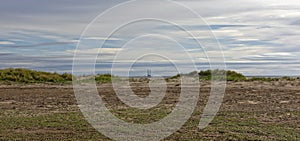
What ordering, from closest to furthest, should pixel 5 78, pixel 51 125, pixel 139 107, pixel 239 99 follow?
pixel 51 125 < pixel 139 107 < pixel 239 99 < pixel 5 78

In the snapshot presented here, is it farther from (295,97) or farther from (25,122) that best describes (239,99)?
(25,122)

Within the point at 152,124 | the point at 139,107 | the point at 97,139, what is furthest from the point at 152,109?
the point at 97,139

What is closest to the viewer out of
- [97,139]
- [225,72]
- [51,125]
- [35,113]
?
[97,139]

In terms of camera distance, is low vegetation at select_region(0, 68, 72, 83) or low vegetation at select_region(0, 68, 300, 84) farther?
low vegetation at select_region(0, 68, 72, 83)

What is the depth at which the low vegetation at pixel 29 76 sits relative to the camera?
3350 cm

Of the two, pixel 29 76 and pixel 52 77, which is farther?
pixel 52 77

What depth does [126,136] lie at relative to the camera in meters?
10.9

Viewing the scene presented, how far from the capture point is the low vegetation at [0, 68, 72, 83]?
33500 mm

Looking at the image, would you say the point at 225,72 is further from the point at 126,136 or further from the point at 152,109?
the point at 126,136

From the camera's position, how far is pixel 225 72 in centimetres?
3797

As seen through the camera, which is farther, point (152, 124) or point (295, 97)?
point (295, 97)

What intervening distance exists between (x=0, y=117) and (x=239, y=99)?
9.88 meters

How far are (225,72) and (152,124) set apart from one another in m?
25.9

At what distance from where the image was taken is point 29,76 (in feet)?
113
